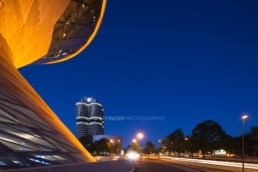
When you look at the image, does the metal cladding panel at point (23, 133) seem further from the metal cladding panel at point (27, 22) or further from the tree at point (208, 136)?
the tree at point (208, 136)

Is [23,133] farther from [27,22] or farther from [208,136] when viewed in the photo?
[208,136]

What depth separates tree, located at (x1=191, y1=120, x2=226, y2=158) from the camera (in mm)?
84000

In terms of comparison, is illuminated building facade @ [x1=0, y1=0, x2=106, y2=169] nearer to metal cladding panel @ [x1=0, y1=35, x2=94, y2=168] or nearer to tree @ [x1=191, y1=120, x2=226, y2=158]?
metal cladding panel @ [x1=0, y1=35, x2=94, y2=168]

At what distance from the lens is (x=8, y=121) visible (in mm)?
12383

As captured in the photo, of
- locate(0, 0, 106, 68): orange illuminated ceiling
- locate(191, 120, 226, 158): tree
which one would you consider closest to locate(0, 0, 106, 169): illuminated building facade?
locate(0, 0, 106, 68): orange illuminated ceiling

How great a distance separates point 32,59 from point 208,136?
209ft

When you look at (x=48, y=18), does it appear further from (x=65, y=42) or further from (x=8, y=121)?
(x=8, y=121)

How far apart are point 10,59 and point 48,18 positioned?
416cm

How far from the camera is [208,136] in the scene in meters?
85.1

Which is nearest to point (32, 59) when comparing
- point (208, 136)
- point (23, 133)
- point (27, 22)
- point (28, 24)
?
point (28, 24)

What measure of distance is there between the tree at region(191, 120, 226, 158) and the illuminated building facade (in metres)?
57.6

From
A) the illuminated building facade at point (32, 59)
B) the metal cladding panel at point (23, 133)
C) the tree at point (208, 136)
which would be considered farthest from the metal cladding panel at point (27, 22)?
the tree at point (208, 136)

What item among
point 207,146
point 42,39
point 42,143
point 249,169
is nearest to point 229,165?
point 249,169

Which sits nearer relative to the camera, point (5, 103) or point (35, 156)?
point (35, 156)
